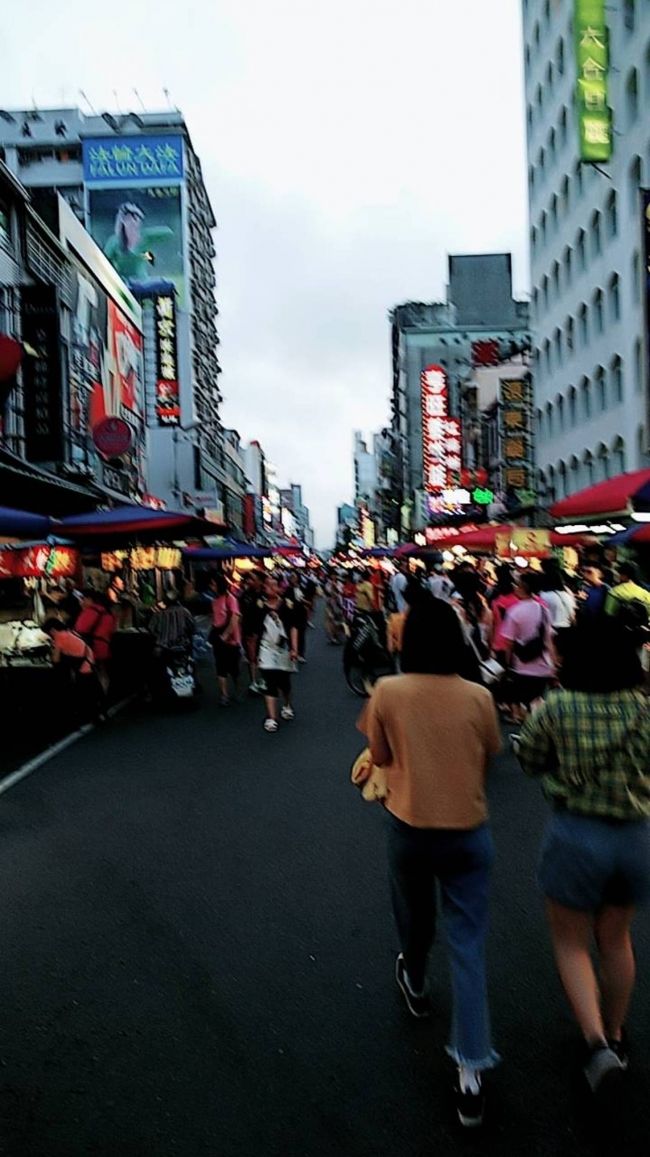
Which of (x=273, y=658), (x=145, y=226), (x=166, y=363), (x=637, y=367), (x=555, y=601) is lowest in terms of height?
(x=273, y=658)

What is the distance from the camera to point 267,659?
12.0 meters

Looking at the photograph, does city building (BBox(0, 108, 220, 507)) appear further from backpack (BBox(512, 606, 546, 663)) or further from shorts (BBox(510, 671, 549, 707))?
backpack (BBox(512, 606, 546, 663))

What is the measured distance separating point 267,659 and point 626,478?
15.7 feet

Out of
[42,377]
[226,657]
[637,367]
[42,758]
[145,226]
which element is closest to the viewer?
[42,758]

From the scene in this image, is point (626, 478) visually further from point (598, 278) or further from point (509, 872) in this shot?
point (598, 278)

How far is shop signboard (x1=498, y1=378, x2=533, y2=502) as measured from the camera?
151ft

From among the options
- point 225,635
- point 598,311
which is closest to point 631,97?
point 598,311

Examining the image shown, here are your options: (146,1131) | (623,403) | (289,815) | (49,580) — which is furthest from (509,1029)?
(623,403)

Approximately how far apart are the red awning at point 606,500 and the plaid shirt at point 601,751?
593cm

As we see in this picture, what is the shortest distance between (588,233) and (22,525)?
3001 centimetres

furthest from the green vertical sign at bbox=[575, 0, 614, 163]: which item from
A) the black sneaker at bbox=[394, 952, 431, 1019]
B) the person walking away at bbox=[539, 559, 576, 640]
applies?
the black sneaker at bbox=[394, 952, 431, 1019]

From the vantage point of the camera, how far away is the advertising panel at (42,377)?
25219 millimetres

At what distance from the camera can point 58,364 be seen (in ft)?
82.3

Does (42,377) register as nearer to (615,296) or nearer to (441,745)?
(615,296)
